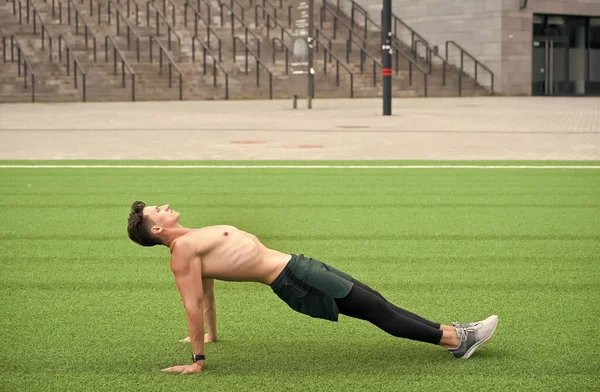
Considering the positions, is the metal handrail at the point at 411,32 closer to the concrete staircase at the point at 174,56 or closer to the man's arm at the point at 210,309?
the concrete staircase at the point at 174,56

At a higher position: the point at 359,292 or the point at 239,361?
the point at 359,292

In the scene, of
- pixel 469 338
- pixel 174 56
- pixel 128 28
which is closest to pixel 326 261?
pixel 469 338

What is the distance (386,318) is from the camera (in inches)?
171

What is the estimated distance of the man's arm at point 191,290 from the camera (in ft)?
13.8

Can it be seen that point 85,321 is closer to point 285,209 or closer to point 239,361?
point 239,361

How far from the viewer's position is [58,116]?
2394 cm

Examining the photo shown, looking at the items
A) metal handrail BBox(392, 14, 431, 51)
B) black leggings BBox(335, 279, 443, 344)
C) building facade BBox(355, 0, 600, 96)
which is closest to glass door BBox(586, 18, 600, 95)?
building facade BBox(355, 0, 600, 96)

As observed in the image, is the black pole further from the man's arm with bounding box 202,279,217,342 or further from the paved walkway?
the man's arm with bounding box 202,279,217,342

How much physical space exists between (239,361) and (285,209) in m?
4.90

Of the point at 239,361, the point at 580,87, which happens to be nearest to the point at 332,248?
the point at 239,361

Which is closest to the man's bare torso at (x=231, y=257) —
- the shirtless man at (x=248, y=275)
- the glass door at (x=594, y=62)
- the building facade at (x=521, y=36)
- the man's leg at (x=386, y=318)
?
the shirtless man at (x=248, y=275)

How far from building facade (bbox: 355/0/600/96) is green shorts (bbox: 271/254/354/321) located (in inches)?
1446

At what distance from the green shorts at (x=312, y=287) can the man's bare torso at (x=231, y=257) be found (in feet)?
0.18

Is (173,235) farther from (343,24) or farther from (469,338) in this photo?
(343,24)
